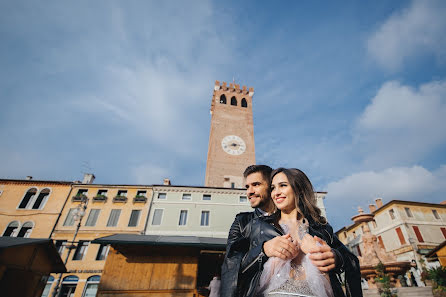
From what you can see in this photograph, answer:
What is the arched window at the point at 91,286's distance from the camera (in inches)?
739

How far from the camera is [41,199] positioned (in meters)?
23.8

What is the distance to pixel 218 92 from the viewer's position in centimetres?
3806

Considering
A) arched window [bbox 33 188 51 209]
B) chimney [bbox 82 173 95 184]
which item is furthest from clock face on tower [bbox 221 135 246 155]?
arched window [bbox 33 188 51 209]

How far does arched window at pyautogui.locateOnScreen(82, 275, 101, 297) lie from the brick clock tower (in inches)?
589

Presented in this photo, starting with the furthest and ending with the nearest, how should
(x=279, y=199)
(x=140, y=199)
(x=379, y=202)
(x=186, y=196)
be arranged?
(x=379, y=202)
(x=186, y=196)
(x=140, y=199)
(x=279, y=199)

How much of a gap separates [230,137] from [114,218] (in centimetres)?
1887

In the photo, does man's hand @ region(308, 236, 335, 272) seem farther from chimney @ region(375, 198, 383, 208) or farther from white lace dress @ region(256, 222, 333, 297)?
chimney @ region(375, 198, 383, 208)

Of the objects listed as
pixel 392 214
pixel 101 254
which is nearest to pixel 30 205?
pixel 101 254

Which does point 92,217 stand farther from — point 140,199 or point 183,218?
point 183,218

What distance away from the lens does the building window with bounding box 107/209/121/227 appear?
72.0 ft

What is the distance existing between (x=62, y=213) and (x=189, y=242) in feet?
68.6

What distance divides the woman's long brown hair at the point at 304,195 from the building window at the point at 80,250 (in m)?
24.8

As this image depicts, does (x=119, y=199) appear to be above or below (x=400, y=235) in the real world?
above

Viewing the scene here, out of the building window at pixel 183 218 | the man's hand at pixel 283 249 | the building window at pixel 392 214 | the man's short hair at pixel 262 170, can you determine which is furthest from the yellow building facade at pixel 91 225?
the building window at pixel 392 214
